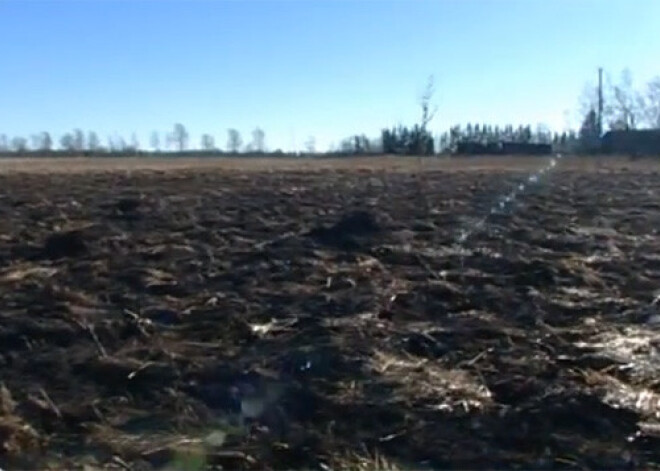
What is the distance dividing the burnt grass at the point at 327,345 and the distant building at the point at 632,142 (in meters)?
47.9

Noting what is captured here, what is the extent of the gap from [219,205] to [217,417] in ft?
35.5

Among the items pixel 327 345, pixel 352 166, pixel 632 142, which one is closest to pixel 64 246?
pixel 327 345

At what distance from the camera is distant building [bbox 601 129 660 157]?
57.0 metres

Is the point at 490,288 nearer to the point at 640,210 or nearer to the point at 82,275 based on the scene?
the point at 82,275

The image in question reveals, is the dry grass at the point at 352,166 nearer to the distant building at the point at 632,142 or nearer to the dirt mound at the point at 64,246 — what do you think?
the distant building at the point at 632,142

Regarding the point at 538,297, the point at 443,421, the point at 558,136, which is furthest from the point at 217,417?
the point at 558,136

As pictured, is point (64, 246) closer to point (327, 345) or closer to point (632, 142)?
point (327, 345)

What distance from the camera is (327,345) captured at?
5.72m

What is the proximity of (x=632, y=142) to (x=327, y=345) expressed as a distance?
56461 millimetres

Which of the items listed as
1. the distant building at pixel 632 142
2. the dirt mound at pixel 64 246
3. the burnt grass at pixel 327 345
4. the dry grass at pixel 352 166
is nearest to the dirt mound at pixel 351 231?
the burnt grass at pixel 327 345

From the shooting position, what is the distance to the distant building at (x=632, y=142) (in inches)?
2245

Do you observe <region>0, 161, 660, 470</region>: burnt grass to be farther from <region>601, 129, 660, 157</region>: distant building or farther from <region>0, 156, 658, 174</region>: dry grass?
<region>601, 129, 660, 157</region>: distant building

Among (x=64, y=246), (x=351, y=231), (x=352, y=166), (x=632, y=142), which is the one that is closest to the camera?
(x=64, y=246)

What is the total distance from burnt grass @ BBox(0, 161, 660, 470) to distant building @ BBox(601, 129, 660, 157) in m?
47.9
